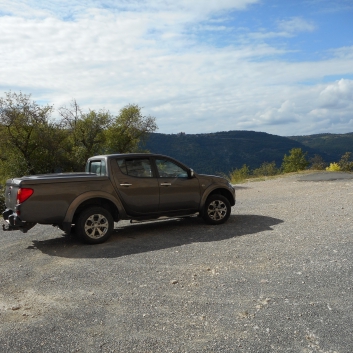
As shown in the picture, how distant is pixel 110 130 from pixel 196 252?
28807 mm

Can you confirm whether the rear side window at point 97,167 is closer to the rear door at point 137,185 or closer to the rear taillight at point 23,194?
the rear door at point 137,185

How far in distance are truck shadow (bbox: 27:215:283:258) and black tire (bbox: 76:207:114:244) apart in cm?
15

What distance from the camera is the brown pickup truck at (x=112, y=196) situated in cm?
786

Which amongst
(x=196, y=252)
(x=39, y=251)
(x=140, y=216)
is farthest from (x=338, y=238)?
(x=39, y=251)

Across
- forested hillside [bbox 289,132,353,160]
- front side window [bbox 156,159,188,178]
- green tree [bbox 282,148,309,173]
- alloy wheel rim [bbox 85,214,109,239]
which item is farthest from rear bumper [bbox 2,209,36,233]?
forested hillside [bbox 289,132,353,160]

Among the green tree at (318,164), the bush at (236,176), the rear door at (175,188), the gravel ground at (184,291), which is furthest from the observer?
the green tree at (318,164)

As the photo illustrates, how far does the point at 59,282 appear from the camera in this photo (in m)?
6.09

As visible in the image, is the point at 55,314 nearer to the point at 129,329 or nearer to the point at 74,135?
the point at 129,329

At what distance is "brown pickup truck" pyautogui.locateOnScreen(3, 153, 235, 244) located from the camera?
7863 mm

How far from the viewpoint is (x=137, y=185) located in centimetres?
890

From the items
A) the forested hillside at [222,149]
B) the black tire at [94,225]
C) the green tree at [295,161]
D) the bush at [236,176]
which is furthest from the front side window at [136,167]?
the forested hillside at [222,149]

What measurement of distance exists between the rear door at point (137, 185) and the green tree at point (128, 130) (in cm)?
2541

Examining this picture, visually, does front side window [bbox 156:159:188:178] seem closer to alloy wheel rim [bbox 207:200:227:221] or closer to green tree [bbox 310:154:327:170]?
alloy wheel rim [bbox 207:200:227:221]

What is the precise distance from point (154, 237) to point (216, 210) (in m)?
1.73
